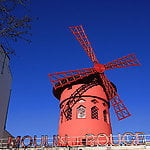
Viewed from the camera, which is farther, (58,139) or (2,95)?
(2,95)

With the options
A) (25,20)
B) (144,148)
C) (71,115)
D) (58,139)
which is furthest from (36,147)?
(25,20)

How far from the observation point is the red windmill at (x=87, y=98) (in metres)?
14.0

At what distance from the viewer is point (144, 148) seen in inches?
432

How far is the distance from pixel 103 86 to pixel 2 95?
7.14 meters

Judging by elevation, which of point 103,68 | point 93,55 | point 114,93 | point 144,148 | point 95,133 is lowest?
point 144,148

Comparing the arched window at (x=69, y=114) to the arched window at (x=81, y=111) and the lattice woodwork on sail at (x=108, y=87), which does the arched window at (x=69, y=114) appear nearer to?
the arched window at (x=81, y=111)

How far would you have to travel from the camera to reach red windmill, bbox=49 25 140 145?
14008 millimetres

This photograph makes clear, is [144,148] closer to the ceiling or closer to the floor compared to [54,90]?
closer to the floor

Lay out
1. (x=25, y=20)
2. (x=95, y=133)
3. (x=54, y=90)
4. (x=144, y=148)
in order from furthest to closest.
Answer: (x=54, y=90)
(x=95, y=133)
(x=144, y=148)
(x=25, y=20)

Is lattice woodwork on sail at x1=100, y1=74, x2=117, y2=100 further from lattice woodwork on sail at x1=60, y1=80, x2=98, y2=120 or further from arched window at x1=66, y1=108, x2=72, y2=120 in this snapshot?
arched window at x1=66, y1=108, x2=72, y2=120

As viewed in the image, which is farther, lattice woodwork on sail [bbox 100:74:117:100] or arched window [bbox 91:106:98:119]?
lattice woodwork on sail [bbox 100:74:117:100]

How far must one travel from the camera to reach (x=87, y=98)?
577 inches

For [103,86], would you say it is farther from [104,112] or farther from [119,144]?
[119,144]

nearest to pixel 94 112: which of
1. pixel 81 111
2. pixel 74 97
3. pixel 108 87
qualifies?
pixel 81 111
